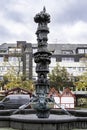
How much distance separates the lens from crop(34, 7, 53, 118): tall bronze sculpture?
59.9 ft

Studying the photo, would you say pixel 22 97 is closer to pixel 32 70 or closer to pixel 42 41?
pixel 42 41

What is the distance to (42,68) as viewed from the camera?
60.5 ft

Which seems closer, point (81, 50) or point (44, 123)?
point (44, 123)

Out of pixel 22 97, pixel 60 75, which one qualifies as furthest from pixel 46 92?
pixel 60 75

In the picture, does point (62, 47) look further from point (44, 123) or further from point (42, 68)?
point (44, 123)

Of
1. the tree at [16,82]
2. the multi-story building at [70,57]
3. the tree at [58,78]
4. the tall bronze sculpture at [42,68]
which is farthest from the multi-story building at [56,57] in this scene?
the tall bronze sculpture at [42,68]

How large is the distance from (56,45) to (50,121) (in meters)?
102

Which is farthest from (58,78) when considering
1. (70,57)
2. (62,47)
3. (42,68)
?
(42,68)

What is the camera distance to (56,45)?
118750 mm

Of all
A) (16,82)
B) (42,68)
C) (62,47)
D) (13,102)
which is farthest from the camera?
(62,47)

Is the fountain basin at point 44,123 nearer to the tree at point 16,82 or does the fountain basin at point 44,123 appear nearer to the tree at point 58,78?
the tree at point 16,82

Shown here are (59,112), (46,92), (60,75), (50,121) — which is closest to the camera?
(50,121)

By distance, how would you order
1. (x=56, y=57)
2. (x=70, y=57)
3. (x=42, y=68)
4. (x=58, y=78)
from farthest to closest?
(x=70, y=57) < (x=56, y=57) < (x=58, y=78) < (x=42, y=68)

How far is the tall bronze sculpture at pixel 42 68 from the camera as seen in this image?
18.3 m
